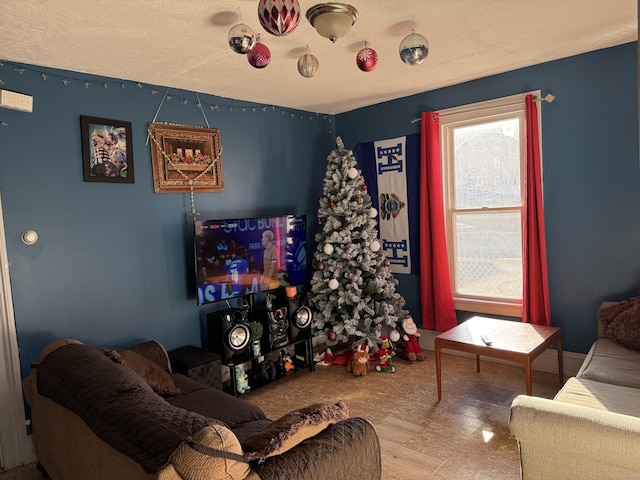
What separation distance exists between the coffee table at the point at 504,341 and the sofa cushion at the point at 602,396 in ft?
1.21

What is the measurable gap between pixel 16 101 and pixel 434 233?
3.46 meters

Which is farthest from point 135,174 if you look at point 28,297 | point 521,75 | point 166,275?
point 521,75

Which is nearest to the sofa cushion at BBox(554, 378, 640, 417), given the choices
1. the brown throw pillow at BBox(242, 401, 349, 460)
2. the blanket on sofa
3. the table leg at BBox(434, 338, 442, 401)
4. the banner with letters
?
the table leg at BBox(434, 338, 442, 401)

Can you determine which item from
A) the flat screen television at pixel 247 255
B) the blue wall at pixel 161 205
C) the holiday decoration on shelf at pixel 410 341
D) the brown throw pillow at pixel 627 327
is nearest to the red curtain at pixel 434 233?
the holiday decoration on shelf at pixel 410 341

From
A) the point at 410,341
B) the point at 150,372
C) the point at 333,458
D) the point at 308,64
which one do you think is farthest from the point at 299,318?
the point at 333,458

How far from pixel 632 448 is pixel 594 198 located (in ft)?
8.01

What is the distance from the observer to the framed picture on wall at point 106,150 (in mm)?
3201

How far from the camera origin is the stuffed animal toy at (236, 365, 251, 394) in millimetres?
3662

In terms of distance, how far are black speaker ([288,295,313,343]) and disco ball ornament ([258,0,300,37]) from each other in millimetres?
2665

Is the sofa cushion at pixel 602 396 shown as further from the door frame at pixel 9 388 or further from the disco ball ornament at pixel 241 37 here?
the door frame at pixel 9 388

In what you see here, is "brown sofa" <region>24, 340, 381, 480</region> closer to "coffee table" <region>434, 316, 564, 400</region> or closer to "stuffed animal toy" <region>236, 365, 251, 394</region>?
"stuffed animal toy" <region>236, 365, 251, 394</region>

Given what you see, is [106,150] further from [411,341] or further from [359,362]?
[411,341]

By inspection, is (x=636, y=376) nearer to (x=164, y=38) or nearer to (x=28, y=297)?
(x=164, y=38)

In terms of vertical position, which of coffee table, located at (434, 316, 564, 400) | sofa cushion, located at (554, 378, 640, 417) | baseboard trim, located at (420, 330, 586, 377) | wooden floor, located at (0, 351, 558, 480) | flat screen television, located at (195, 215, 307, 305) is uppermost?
flat screen television, located at (195, 215, 307, 305)
